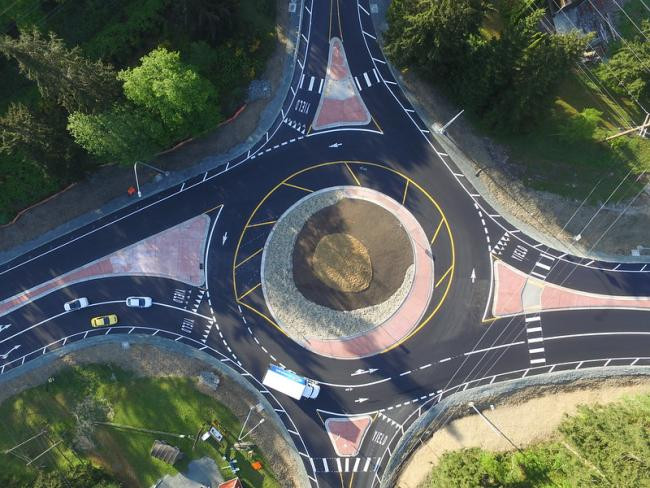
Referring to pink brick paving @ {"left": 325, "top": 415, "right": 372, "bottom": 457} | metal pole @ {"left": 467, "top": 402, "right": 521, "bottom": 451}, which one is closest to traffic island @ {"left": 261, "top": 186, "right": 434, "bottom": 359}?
pink brick paving @ {"left": 325, "top": 415, "right": 372, "bottom": 457}

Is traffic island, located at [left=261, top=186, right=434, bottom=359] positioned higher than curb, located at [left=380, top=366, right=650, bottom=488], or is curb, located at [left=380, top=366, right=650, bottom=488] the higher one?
traffic island, located at [left=261, top=186, right=434, bottom=359]

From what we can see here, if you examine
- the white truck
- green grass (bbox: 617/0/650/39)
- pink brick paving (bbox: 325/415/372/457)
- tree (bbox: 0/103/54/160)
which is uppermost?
tree (bbox: 0/103/54/160)

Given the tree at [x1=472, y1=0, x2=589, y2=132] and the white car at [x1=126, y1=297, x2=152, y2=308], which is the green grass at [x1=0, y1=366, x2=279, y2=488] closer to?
the white car at [x1=126, y1=297, x2=152, y2=308]

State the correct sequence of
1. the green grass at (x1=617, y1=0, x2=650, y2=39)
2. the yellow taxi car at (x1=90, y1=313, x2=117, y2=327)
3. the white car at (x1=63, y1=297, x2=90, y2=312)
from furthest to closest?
the white car at (x1=63, y1=297, x2=90, y2=312) < the yellow taxi car at (x1=90, y1=313, x2=117, y2=327) < the green grass at (x1=617, y1=0, x2=650, y2=39)

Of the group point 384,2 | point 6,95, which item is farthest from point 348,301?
point 6,95

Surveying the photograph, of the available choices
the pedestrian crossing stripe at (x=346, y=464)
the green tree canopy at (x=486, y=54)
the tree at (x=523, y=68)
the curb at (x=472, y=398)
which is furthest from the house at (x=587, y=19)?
the pedestrian crossing stripe at (x=346, y=464)

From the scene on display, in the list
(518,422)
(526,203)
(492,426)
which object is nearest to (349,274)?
(526,203)

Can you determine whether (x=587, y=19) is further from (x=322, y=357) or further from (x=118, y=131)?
(x=118, y=131)

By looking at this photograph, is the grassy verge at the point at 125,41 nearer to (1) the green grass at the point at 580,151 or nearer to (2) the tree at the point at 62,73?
(2) the tree at the point at 62,73
